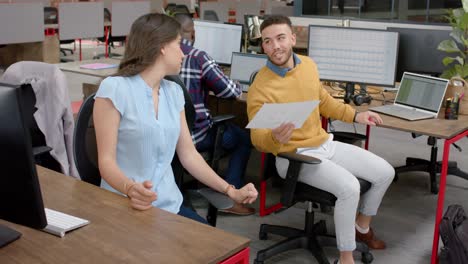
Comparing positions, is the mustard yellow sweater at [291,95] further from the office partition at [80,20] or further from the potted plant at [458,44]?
the office partition at [80,20]

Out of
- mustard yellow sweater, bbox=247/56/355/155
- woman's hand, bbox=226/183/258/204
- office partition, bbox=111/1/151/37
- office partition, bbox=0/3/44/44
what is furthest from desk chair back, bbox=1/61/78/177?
office partition, bbox=111/1/151/37

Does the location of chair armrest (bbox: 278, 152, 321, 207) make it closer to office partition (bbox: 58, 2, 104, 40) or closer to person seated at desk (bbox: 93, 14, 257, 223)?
person seated at desk (bbox: 93, 14, 257, 223)

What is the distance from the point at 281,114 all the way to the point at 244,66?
154cm

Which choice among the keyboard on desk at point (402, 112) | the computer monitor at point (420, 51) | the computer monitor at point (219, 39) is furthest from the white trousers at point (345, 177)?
the computer monitor at point (219, 39)

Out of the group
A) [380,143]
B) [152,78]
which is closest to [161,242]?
[152,78]

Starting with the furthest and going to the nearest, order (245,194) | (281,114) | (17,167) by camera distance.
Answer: (281,114)
(245,194)
(17,167)

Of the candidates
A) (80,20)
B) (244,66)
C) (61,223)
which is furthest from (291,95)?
(80,20)

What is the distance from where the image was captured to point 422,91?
3486 millimetres

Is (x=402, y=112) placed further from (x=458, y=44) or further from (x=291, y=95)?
(x=291, y=95)

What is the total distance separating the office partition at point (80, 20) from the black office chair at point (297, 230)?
6.03 meters

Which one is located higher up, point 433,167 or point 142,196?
point 142,196

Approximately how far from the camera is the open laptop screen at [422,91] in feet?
11.2

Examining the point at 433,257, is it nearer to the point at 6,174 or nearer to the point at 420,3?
the point at 6,174

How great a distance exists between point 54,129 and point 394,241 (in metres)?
1.93
